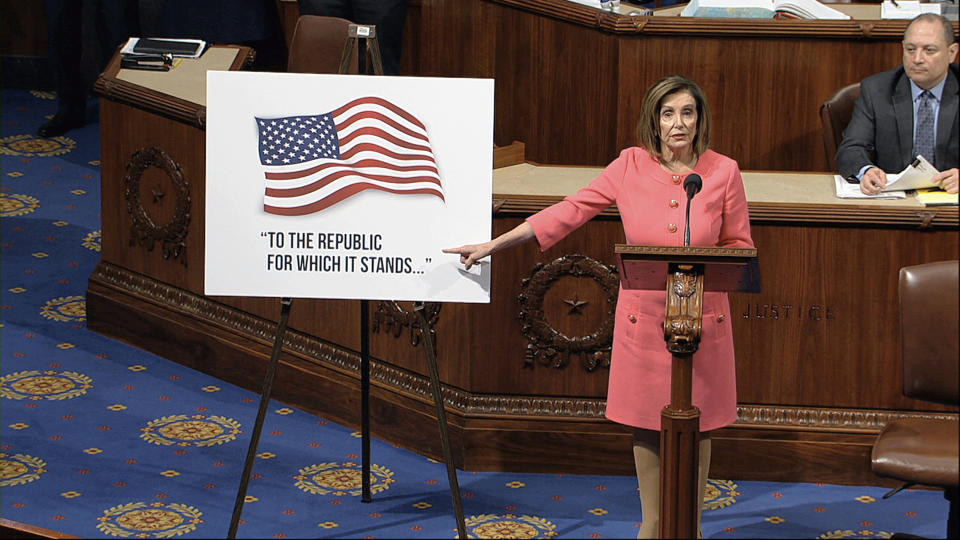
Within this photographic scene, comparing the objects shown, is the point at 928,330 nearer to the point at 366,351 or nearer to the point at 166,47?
the point at 366,351

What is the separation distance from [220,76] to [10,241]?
326cm

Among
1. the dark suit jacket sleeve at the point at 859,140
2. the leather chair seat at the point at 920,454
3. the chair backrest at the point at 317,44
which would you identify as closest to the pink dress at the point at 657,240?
the leather chair seat at the point at 920,454

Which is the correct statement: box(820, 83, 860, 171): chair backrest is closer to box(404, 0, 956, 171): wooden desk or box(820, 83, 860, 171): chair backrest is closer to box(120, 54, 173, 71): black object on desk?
box(404, 0, 956, 171): wooden desk

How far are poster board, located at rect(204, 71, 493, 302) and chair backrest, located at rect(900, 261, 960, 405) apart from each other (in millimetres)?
1073

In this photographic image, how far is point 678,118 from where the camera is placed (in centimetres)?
360

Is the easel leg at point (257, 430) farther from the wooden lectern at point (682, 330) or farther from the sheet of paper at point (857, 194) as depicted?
the sheet of paper at point (857, 194)

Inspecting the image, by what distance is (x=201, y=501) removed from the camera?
4383mm

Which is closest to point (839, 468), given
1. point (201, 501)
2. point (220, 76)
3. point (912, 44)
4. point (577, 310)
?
point (577, 310)

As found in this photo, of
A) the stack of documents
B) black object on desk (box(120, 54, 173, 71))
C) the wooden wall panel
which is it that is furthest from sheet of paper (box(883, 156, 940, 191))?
black object on desk (box(120, 54, 173, 71))

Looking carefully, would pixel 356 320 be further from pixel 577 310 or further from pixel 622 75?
pixel 622 75

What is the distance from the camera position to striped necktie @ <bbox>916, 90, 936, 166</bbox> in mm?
4910

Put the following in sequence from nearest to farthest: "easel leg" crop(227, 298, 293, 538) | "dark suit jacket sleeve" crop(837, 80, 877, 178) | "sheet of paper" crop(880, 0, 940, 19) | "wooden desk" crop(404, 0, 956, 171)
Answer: "easel leg" crop(227, 298, 293, 538) → "dark suit jacket sleeve" crop(837, 80, 877, 178) → "wooden desk" crop(404, 0, 956, 171) → "sheet of paper" crop(880, 0, 940, 19)

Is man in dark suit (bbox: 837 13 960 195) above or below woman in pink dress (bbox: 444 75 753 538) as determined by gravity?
above

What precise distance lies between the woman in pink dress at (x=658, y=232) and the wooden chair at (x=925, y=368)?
46cm
